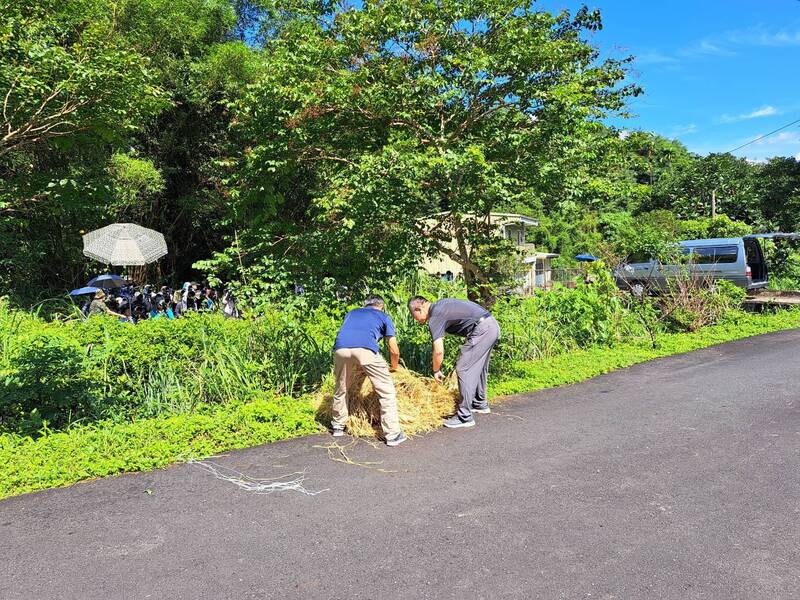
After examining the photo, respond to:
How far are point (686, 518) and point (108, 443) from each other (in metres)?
4.78

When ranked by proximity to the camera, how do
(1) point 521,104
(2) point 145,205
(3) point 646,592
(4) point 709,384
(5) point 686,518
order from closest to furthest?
(3) point 646,592 < (5) point 686,518 < (1) point 521,104 < (4) point 709,384 < (2) point 145,205

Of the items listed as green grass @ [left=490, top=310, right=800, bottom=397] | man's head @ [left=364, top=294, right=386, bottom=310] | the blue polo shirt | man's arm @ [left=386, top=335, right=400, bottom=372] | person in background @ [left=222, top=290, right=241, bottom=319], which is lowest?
green grass @ [left=490, top=310, right=800, bottom=397]

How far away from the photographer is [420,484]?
173 inches

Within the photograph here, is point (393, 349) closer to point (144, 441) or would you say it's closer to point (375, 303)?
point (375, 303)

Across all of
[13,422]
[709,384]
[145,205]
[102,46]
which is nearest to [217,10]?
[145,205]

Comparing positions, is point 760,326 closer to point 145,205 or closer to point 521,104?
point 521,104

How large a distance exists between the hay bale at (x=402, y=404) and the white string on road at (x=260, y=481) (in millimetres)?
1117

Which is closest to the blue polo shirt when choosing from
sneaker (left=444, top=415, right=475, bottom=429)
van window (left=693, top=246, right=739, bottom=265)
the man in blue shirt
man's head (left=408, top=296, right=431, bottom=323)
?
the man in blue shirt

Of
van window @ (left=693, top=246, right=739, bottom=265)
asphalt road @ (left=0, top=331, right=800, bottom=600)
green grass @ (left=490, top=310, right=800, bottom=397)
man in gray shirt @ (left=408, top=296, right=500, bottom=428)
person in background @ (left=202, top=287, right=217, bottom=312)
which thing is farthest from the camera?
van window @ (left=693, top=246, right=739, bottom=265)

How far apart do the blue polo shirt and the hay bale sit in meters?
0.53

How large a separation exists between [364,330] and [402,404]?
38.7 inches

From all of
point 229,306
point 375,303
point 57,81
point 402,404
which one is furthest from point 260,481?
point 57,81

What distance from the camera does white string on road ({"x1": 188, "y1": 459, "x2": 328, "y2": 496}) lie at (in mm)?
4336

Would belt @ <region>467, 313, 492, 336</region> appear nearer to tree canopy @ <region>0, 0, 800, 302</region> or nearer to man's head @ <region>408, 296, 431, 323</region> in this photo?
man's head @ <region>408, 296, 431, 323</region>
